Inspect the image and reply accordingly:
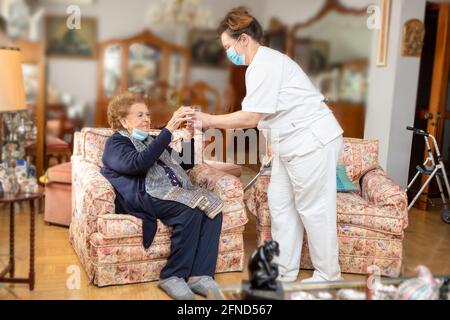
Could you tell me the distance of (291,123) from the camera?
2.28m

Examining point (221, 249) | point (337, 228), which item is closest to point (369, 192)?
point (337, 228)

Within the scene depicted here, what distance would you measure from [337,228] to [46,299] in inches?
54.0

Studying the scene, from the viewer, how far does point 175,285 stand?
2277mm

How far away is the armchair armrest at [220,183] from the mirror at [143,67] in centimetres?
53

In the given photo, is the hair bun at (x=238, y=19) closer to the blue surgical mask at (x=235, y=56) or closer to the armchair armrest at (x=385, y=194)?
the blue surgical mask at (x=235, y=56)

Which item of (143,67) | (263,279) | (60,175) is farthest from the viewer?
(60,175)

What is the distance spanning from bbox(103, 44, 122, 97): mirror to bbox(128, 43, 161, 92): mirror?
0.19ft

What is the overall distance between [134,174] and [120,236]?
0.28m

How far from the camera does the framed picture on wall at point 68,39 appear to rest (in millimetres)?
2271

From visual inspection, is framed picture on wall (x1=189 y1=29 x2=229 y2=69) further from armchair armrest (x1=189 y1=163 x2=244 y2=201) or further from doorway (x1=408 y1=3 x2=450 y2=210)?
doorway (x1=408 y1=3 x2=450 y2=210)

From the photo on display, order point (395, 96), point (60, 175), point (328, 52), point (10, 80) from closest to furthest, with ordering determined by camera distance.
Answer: point (10, 80), point (328, 52), point (60, 175), point (395, 96)

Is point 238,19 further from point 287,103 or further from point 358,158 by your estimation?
point 358,158

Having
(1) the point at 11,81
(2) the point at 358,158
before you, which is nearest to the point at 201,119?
(1) the point at 11,81
